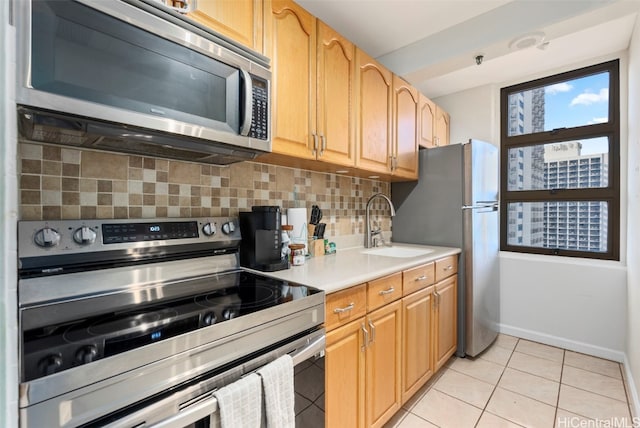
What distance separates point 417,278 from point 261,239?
3.15ft

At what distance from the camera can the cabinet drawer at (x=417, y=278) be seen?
1632 mm

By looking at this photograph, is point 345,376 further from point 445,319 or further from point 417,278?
point 445,319

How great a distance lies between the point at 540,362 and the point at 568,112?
212 centimetres

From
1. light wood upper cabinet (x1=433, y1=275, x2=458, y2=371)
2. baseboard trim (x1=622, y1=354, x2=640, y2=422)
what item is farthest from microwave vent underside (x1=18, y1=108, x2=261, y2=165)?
baseboard trim (x1=622, y1=354, x2=640, y2=422)

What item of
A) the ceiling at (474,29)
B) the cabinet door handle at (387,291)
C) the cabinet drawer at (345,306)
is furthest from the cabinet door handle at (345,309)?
the ceiling at (474,29)

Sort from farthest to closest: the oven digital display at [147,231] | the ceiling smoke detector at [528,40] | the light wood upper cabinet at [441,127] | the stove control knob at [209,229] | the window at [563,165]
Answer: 1. the light wood upper cabinet at [441,127]
2. the window at [563,165]
3. the ceiling smoke detector at [528,40]
4. the stove control knob at [209,229]
5. the oven digital display at [147,231]

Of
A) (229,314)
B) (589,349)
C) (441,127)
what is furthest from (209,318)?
(589,349)

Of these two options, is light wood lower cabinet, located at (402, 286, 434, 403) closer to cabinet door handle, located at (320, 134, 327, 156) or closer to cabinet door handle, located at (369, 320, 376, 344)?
cabinet door handle, located at (369, 320, 376, 344)

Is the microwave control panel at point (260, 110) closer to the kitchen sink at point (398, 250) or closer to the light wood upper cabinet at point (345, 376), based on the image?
the light wood upper cabinet at point (345, 376)

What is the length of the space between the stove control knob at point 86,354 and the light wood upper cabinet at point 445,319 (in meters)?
1.79

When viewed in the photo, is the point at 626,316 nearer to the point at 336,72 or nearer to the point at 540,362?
the point at 540,362

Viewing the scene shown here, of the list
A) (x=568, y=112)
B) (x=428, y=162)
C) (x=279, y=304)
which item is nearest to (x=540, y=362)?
(x=428, y=162)

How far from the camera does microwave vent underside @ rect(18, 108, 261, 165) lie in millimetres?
810

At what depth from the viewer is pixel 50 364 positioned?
1.92 feet
